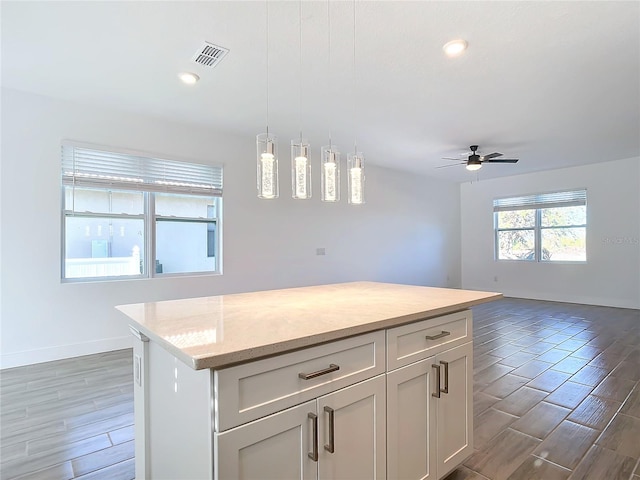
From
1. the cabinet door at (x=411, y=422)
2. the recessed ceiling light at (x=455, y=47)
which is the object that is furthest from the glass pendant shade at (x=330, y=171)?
the recessed ceiling light at (x=455, y=47)

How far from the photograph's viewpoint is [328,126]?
4234 mm

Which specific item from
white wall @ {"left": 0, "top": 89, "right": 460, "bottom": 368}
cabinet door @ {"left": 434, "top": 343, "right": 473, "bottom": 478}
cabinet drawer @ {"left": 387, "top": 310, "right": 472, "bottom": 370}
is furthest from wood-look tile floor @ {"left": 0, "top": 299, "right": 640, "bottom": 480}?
cabinet drawer @ {"left": 387, "top": 310, "right": 472, "bottom": 370}

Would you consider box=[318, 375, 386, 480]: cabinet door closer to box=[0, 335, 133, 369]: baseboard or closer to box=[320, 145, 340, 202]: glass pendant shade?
box=[320, 145, 340, 202]: glass pendant shade

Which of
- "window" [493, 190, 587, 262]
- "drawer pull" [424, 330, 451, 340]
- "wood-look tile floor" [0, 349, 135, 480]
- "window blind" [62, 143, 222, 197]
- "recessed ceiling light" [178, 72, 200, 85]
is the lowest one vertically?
"wood-look tile floor" [0, 349, 135, 480]

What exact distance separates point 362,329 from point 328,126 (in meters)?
3.48

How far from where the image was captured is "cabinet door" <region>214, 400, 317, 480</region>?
3.09 ft

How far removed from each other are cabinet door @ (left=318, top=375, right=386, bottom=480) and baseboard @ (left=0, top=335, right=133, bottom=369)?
3.49 meters

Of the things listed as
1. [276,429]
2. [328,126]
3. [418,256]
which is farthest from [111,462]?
[418,256]

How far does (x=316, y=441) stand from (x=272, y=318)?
468mm

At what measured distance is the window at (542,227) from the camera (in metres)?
6.55

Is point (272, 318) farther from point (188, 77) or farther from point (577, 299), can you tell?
point (577, 299)

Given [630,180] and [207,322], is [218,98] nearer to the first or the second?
[207,322]

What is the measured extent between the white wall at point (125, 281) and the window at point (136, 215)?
139mm

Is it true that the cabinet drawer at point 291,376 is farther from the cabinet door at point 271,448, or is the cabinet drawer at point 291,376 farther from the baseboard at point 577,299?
the baseboard at point 577,299
